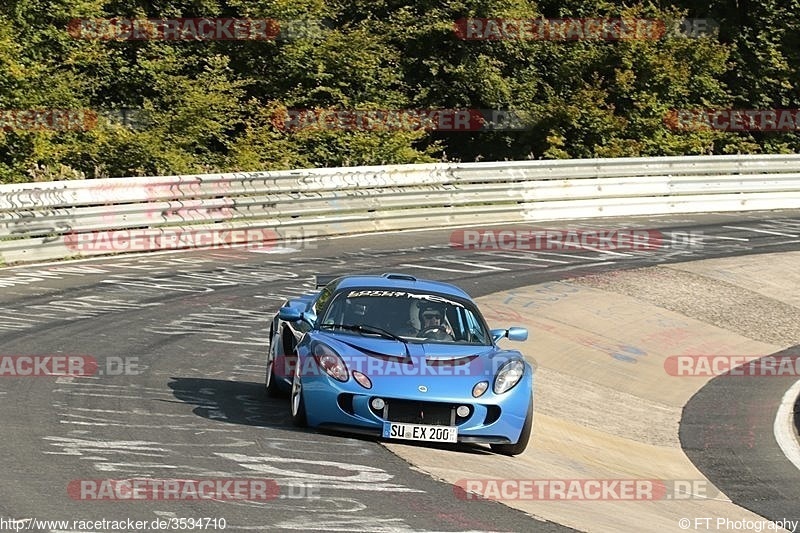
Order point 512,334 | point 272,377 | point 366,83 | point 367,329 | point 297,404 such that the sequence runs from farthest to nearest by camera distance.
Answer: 1. point 366,83
2. point 272,377
3. point 512,334
4. point 367,329
5. point 297,404

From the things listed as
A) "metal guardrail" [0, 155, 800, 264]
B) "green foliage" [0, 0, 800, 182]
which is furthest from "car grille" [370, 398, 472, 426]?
"green foliage" [0, 0, 800, 182]

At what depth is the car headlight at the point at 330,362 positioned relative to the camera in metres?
10.9

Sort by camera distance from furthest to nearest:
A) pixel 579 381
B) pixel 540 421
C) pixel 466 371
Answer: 1. pixel 579 381
2. pixel 540 421
3. pixel 466 371

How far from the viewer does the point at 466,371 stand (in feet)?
36.5

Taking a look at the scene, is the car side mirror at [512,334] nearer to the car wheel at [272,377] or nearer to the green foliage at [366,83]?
the car wheel at [272,377]

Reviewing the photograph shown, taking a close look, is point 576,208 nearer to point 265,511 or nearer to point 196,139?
point 196,139

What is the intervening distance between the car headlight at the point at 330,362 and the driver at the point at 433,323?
1097 mm

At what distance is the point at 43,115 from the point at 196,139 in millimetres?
3617

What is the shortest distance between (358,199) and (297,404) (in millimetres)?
15020

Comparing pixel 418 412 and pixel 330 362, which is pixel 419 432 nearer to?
pixel 418 412

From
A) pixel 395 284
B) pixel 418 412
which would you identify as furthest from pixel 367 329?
pixel 418 412

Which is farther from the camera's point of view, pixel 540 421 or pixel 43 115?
pixel 43 115

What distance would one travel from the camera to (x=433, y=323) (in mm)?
12016

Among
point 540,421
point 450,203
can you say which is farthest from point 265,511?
point 450,203
